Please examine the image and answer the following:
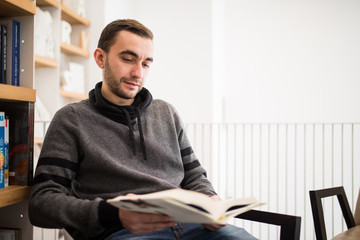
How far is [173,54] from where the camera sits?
159 inches

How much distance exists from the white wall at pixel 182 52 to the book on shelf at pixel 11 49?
263 cm

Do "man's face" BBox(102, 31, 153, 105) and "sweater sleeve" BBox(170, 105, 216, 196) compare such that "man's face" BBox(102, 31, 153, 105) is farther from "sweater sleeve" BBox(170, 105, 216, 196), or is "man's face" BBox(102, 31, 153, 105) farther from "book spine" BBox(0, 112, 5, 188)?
"book spine" BBox(0, 112, 5, 188)

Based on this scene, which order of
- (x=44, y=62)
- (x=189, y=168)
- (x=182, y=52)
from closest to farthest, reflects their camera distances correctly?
(x=189, y=168) < (x=44, y=62) < (x=182, y=52)

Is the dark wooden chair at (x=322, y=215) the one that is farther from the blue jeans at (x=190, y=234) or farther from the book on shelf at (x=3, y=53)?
the book on shelf at (x=3, y=53)

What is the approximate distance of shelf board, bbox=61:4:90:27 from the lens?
305 cm

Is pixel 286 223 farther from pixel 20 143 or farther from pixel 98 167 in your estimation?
pixel 20 143

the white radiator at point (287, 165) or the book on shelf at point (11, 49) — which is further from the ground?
the book on shelf at point (11, 49)

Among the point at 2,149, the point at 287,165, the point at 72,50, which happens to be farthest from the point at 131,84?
the point at 287,165

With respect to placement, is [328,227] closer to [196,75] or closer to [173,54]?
[196,75]

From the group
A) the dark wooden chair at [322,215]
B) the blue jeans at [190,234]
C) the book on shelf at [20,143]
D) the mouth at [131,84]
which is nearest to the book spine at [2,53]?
the book on shelf at [20,143]

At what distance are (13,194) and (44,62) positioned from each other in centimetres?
172

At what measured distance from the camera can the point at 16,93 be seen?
4.15 ft

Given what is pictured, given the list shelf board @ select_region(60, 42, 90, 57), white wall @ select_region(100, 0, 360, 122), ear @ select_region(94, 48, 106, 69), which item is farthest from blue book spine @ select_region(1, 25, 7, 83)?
white wall @ select_region(100, 0, 360, 122)

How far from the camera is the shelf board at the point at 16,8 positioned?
1.23 m
